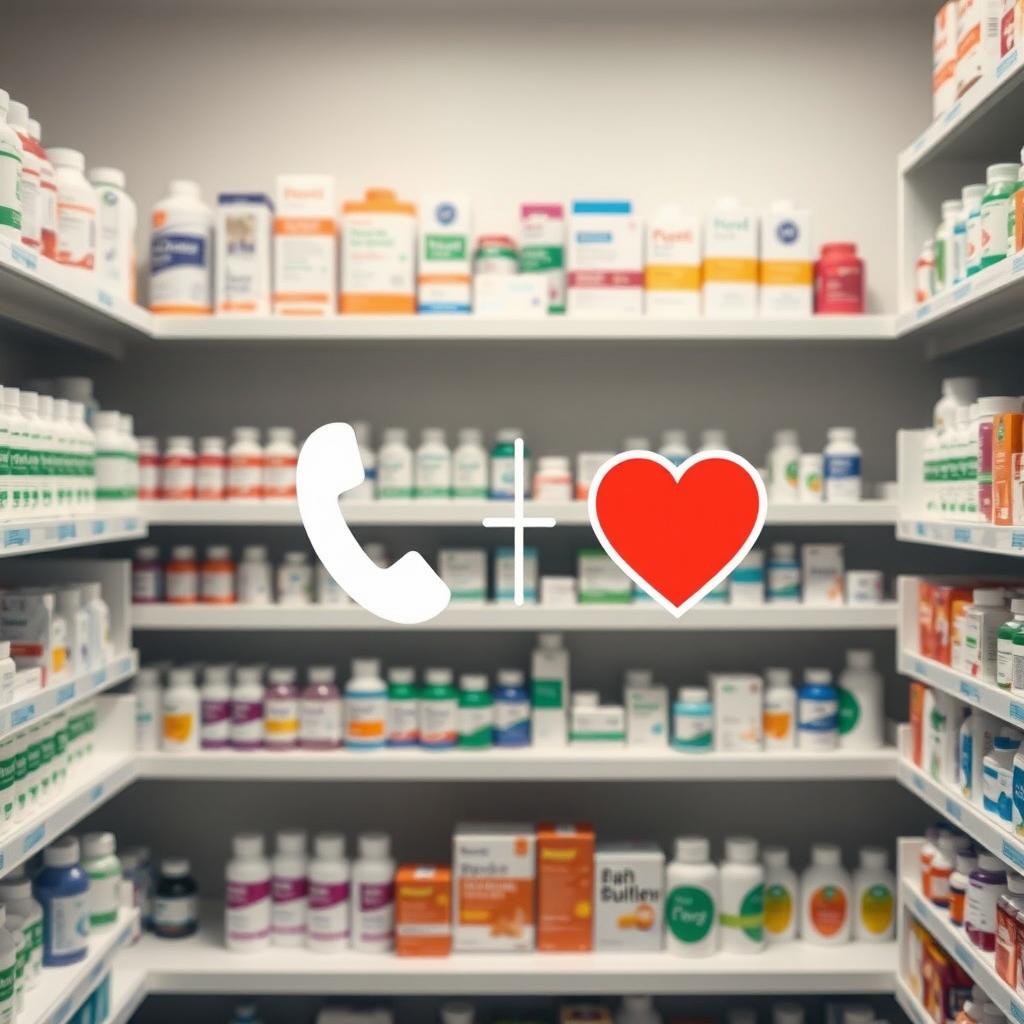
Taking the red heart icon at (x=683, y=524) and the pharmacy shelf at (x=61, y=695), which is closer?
the pharmacy shelf at (x=61, y=695)

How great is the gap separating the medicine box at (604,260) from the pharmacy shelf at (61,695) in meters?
1.42

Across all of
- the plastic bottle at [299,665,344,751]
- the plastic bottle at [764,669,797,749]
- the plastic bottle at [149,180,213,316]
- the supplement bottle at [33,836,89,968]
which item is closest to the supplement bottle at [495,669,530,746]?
the plastic bottle at [299,665,344,751]

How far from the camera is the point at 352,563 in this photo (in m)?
2.89

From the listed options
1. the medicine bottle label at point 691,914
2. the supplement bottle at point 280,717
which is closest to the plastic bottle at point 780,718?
the medicine bottle label at point 691,914

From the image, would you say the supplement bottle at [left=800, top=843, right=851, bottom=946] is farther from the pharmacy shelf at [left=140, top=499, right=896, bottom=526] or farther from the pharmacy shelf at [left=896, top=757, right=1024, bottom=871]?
the pharmacy shelf at [left=140, top=499, right=896, bottom=526]

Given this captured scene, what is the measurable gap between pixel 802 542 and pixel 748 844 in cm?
84

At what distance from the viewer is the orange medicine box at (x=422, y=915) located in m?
2.77

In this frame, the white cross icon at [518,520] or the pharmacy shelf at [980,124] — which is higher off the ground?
the pharmacy shelf at [980,124]

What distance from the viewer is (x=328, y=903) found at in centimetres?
279

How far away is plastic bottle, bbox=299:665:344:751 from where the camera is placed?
2.84 m

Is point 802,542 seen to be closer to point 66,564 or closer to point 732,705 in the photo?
point 732,705

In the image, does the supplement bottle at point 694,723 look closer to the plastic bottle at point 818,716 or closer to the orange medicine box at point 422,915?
the plastic bottle at point 818,716

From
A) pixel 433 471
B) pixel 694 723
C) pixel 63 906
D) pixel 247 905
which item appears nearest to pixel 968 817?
pixel 694 723

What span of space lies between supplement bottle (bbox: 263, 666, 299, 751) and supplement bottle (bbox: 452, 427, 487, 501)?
2.18 ft
